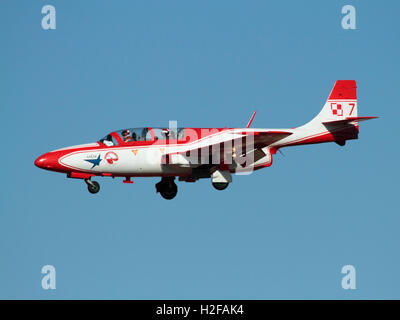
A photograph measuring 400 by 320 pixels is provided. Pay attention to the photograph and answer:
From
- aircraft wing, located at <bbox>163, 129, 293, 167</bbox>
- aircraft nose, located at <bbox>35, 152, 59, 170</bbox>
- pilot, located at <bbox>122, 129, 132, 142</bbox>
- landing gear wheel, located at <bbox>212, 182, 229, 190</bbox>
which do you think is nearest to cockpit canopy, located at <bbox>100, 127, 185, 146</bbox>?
pilot, located at <bbox>122, 129, 132, 142</bbox>

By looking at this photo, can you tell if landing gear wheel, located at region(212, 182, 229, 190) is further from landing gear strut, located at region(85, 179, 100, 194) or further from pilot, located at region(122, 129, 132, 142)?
landing gear strut, located at region(85, 179, 100, 194)

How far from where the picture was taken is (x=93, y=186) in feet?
111

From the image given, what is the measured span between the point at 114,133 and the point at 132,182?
2235mm

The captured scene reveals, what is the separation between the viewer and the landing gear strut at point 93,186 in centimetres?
Result: 3397

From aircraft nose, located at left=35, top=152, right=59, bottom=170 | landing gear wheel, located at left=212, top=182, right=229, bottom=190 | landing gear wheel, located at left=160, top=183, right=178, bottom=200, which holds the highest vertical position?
aircraft nose, located at left=35, top=152, right=59, bottom=170

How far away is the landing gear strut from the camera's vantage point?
34.0m

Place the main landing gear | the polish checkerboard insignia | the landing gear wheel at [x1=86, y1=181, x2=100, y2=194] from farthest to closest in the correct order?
the polish checkerboard insignia, the main landing gear, the landing gear wheel at [x1=86, y1=181, x2=100, y2=194]

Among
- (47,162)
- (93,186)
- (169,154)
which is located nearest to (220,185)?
(169,154)

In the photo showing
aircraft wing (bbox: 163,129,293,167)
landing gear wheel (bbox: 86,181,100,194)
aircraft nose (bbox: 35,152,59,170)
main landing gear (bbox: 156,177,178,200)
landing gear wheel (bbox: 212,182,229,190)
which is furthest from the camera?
main landing gear (bbox: 156,177,178,200)

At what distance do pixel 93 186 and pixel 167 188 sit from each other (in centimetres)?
343

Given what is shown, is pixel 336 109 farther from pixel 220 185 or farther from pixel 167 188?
pixel 167 188

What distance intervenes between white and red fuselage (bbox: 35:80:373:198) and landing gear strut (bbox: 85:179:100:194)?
209mm

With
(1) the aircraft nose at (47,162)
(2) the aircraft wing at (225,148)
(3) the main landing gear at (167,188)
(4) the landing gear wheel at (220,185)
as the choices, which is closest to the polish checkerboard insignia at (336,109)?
(2) the aircraft wing at (225,148)

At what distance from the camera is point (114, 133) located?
3419 cm
